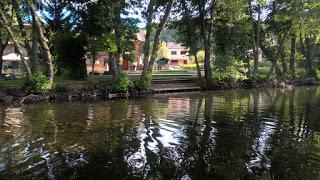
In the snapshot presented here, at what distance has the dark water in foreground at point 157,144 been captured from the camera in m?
8.80

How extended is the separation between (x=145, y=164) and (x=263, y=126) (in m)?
7.02

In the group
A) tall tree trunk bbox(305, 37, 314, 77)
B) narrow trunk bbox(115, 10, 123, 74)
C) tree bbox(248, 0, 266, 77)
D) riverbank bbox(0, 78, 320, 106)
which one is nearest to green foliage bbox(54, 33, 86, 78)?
narrow trunk bbox(115, 10, 123, 74)

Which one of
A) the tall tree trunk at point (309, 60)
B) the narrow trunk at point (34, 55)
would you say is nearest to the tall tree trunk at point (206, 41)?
the narrow trunk at point (34, 55)

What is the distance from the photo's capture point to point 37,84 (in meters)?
23.1

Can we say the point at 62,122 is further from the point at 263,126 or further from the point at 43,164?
the point at 263,126

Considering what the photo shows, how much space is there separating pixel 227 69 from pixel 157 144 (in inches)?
958

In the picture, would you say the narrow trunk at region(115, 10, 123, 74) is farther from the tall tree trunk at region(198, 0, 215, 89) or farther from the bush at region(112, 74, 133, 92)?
the tall tree trunk at region(198, 0, 215, 89)

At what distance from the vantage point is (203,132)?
13.6 meters

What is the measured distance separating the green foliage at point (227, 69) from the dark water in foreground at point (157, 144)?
51.3 feet

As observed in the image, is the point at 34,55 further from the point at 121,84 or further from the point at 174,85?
the point at 174,85

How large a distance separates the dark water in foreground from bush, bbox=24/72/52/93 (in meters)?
3.70

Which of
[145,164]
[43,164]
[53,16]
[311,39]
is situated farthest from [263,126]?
[311,39]

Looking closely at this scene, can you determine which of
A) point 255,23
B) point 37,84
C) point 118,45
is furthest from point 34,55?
point 255,23

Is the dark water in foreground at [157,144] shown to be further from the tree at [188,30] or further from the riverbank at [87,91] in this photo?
the tree at [188,30]
